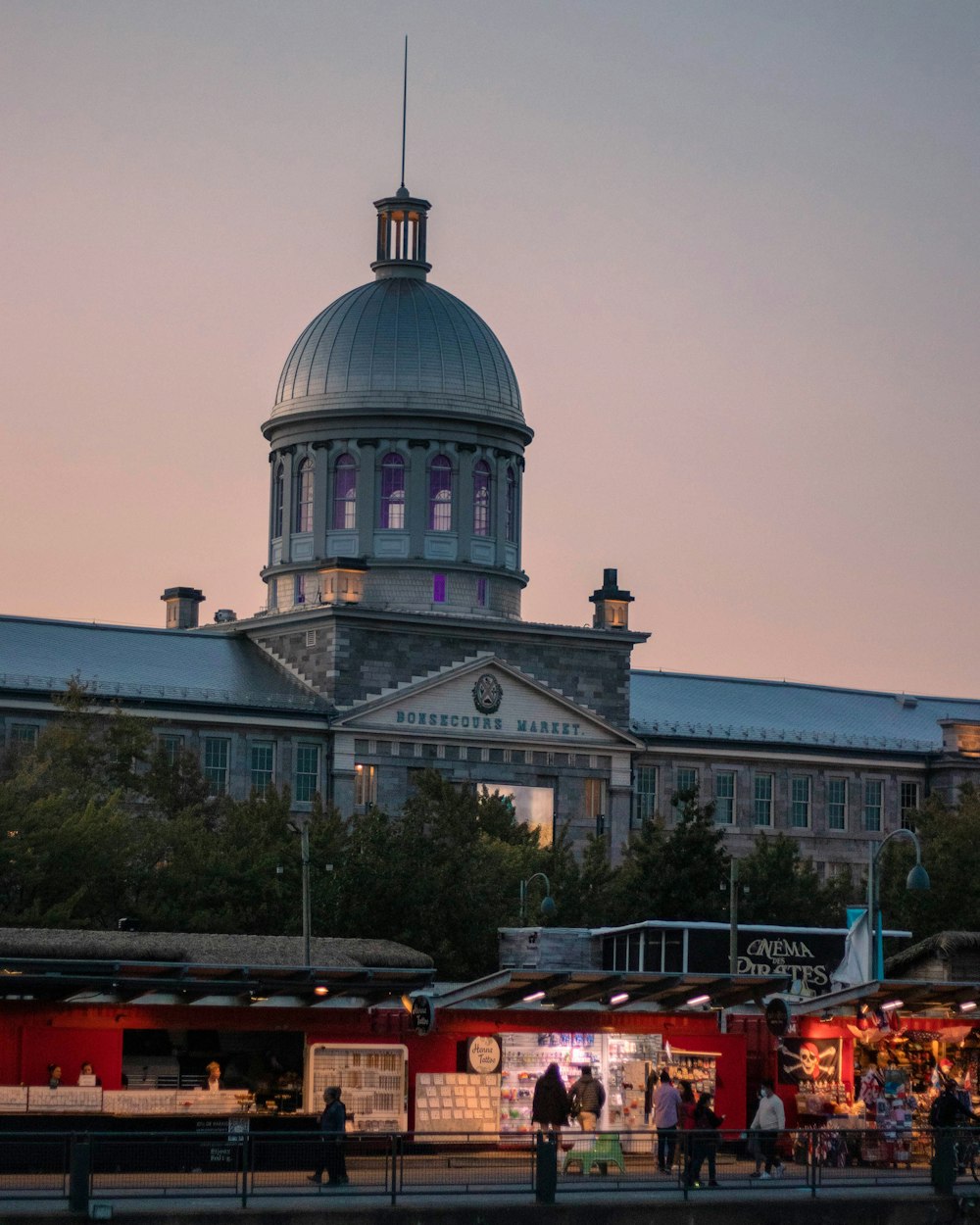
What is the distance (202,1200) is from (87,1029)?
8.47 metres

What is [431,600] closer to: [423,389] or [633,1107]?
[423,389]

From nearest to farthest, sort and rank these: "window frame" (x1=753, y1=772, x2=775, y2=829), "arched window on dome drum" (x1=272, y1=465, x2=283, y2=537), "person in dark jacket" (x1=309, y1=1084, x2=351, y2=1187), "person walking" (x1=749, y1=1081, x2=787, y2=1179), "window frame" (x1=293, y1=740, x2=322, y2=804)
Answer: "person in dark jacket" (x1=309, y1=1084, x2=351, y2=1187)
"person walking" (x1=749, y1=1081, x2=787, y2=1179)
"window frame" (x1=293, y1=740, x2=322, y2=804)
"window frame" (x1=753, y1=772, x2=775, y2=829)
"arched window on dome drum" (x1=272, y1=465, x2=283, y2=537)

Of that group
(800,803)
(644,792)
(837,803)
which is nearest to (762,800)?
(800,803)

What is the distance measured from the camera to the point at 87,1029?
47.6 metres

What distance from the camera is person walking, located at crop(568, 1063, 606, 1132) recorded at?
158 ft

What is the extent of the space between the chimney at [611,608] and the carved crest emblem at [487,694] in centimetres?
744

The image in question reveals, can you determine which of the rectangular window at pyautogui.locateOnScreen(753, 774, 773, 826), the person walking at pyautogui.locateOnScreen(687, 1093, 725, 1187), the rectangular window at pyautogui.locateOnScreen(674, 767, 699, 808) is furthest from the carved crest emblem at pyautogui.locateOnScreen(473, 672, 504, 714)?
the person walking at pyautogui.locateOnScreen(687, 1093, 725, 1187)

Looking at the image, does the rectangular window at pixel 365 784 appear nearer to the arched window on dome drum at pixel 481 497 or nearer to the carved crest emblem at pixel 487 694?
the carved crest emblem at pixel 487 694

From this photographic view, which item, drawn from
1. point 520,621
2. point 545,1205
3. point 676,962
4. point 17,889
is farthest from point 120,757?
point 545,1205

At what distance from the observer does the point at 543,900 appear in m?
86.6

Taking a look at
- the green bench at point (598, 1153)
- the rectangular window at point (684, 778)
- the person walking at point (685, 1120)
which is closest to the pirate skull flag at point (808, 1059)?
the person walking at point (685, 1120)

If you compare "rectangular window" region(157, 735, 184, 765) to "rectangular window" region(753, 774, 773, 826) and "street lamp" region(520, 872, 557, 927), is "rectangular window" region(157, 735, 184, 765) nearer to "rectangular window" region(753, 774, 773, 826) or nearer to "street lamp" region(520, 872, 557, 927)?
"street lamp" region(520, 872, 557, 927)

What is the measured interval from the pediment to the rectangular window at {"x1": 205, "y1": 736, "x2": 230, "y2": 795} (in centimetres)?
423

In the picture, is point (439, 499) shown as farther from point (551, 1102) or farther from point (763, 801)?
point (551, 1102)
